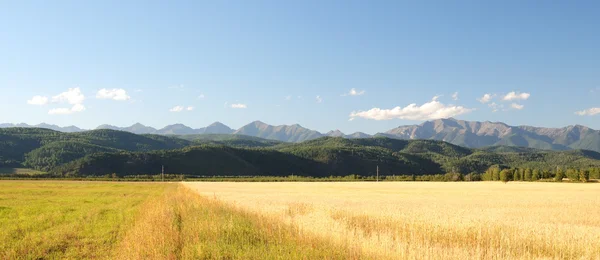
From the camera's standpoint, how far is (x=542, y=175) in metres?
143

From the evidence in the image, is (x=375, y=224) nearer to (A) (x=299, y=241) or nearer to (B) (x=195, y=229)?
(A) (x=299, y=241)

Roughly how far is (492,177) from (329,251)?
15418 cm

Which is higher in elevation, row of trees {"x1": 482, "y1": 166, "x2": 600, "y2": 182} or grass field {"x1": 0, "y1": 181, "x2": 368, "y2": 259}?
grass field {"x1": 0, "y1": 181, "x2": 368, "y2": 259}

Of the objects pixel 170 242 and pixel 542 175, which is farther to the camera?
pixel 542 175

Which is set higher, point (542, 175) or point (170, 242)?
point (170, 242)

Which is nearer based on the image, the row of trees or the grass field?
the grass field

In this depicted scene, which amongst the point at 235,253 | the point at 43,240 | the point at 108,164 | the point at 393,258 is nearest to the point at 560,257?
the point at 393,258

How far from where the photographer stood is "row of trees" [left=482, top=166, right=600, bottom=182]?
126938mm

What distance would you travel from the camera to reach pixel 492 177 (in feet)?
497

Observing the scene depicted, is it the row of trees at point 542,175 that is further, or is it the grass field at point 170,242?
the row of trees at point 542,175

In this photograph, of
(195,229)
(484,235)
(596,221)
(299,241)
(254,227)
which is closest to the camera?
(299,241)

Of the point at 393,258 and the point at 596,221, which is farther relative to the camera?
the point at 596,221

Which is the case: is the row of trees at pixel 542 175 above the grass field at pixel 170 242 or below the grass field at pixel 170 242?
below

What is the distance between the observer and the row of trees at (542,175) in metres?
127
